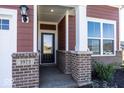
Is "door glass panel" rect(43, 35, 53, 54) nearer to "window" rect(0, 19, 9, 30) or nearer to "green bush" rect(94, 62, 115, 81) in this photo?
"green bush" rect(94, 62, 115, 81)

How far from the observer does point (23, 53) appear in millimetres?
4594

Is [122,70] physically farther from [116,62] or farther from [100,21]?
[100,21]

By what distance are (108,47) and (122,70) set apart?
4.54ft

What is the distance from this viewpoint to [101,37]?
7703mm

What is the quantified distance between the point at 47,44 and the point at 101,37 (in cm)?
369

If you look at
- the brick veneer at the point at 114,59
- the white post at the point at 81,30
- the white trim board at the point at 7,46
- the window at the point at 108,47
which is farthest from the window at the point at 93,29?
the white trim board at the point at 7,46

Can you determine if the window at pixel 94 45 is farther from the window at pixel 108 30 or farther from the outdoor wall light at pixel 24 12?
the outdoor wall light at pixel 24 12

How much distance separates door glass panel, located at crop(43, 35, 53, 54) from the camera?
9805 millimetres

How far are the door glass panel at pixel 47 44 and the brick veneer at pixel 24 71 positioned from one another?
5.08m

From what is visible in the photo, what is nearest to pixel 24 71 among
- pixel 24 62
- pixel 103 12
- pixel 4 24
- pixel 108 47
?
pixel 24 62

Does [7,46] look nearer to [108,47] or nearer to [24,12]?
[24,12]

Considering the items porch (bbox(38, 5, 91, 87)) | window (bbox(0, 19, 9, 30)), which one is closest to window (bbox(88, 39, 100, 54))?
porch (bbox(38, 5, 91, 87))

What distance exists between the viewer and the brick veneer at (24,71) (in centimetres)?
453

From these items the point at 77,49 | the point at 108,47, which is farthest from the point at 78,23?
the point at 108,47
